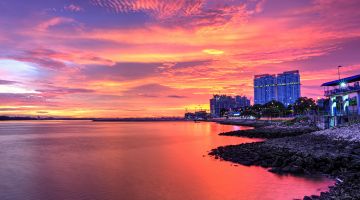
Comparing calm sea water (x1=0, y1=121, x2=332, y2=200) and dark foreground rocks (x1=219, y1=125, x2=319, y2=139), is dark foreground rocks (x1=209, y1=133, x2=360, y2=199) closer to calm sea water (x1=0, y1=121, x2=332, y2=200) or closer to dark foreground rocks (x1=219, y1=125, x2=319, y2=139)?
calm sea water (x1=0, y1=121, x2=332, y2=200)

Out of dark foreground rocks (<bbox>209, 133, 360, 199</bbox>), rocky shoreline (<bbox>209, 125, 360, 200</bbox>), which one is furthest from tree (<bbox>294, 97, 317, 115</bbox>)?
dark foreground rocks (<bbox>209, 133, 360, 199</bbox>)

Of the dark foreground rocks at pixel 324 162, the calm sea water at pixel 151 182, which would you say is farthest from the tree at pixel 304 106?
the calm sea water at pixel 151 182

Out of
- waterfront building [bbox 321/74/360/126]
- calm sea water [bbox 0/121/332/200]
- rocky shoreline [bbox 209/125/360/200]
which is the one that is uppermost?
waterfront building [bbox 321/74/360/126]

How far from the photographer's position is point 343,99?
59625 millimetres

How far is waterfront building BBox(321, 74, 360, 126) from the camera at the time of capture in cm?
5216

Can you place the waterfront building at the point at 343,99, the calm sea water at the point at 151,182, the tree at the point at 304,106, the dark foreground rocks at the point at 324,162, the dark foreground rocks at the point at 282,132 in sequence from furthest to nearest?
the tree at the point at 304,106 < the dark foreground rocks at the point at 282,132 < the waterfront building at the point at 343,99 < the calm sea water at the point at 151,182 < the dark foreground rocks at the point at 324,162

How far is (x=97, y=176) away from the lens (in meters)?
28.9

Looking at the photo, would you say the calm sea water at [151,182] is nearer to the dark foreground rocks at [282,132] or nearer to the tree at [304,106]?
the dark foreground rocks at [282,132]

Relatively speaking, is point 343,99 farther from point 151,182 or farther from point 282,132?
point 151,182

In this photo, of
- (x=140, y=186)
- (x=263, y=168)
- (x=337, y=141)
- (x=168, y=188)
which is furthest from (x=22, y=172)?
(x=337, y=141)

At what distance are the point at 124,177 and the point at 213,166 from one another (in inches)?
335

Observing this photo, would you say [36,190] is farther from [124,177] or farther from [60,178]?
[124,177]

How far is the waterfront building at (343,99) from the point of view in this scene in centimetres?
5216

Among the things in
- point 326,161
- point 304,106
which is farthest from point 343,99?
point 304,106
